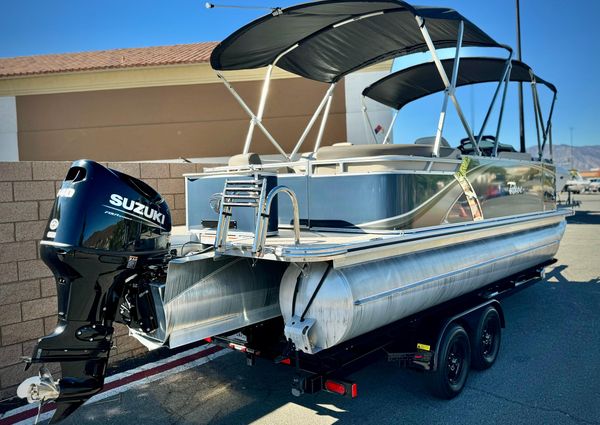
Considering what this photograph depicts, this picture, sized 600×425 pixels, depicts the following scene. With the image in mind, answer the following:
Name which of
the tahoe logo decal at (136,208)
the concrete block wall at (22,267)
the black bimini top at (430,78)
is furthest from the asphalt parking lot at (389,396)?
the black bimini top at (430,78)

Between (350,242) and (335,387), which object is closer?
(350,242)

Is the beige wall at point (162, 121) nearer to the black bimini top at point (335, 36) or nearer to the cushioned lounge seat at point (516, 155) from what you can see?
the black bimini top at point (335, 36)

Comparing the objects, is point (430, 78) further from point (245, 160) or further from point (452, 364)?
point (452, 364)

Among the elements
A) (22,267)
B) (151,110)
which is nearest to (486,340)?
(22,267)

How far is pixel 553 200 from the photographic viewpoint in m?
6.68

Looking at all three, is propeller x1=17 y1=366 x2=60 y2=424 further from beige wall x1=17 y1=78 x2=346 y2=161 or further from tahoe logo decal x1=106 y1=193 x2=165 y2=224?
beige wall x1=17 y1=78 x2=346 y2=161

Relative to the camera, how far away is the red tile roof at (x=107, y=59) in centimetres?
1104

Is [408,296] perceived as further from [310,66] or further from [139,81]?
[139,81]

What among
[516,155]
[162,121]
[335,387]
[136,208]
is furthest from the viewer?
[162,121]

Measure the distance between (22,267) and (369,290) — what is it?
9.34 feet

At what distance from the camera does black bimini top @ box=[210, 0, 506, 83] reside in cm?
433

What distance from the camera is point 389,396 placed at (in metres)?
3.88

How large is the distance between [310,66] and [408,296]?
11.8 feet

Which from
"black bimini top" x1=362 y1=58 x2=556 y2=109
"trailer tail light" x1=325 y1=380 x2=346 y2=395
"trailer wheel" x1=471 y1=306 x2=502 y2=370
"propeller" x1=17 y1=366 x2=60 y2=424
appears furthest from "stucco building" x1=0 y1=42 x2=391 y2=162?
"propeller" x1=17 y1=366 x2=60 y2=424
